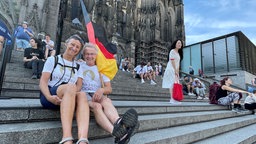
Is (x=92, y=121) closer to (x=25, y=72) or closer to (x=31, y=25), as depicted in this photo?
(x=25, y=72)

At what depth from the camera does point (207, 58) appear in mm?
21578

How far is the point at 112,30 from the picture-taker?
24047 millimetres

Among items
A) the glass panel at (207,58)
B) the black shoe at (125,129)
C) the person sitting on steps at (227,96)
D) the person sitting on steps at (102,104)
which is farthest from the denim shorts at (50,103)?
the glass panel at (207,58)

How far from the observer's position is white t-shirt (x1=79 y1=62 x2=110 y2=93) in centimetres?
251

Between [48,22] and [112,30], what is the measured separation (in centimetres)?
1086

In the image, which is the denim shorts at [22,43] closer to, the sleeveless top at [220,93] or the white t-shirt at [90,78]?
the white t-shirt at [90,78]

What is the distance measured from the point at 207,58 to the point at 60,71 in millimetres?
22026

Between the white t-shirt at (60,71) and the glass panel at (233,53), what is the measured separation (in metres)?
20.9

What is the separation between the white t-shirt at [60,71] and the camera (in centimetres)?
209

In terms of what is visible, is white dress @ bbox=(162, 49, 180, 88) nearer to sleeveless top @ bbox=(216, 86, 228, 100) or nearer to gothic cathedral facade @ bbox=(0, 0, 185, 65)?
sleeveless top @ bbox=(216, 86, 228, 100)

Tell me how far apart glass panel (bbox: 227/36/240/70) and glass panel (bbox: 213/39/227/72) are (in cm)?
54

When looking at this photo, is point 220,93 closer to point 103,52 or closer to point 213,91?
point 213,91

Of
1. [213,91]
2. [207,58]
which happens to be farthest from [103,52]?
[207,58]

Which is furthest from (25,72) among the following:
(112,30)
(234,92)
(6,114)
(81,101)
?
(112,30)
